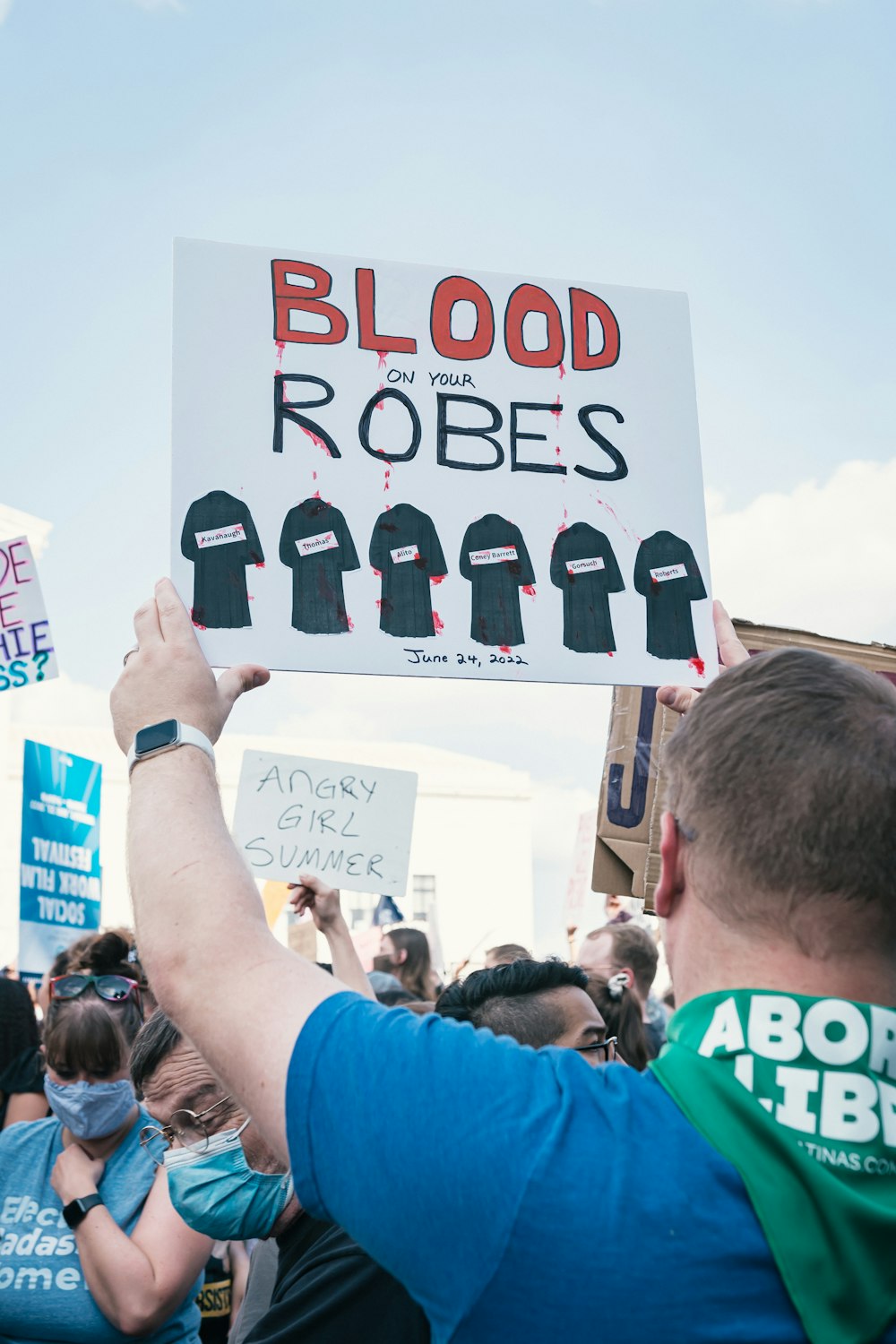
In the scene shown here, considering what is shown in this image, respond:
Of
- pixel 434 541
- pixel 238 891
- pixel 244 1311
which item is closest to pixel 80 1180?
pixel 244 1311

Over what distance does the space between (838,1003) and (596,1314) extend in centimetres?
35

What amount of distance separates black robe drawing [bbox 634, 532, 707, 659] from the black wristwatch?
2.15 meters

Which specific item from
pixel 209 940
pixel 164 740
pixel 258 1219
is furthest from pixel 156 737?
pixel 258 1219

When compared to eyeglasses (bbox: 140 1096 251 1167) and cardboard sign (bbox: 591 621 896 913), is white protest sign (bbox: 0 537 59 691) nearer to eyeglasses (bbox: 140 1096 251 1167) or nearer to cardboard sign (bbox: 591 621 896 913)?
eyeglasses (bbox: 140 1096 251 1167)

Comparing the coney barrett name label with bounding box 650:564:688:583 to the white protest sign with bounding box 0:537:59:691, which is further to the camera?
the white protest sign with bounding box 0:537:59:691

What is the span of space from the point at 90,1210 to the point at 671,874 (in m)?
2.57

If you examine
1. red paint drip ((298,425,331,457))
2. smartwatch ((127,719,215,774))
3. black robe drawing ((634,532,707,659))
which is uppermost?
red paint drip ((298,425,331,457))

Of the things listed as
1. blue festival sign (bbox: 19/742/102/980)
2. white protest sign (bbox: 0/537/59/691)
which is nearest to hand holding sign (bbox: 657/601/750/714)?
white protest sign (bbox: 0/537/59/691)

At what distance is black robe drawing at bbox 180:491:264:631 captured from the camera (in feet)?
7.04

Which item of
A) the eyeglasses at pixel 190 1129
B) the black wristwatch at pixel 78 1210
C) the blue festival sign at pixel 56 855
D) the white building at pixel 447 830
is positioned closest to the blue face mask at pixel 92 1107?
the black wristwatch at pixel 78 1210

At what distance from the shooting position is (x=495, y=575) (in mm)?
2396

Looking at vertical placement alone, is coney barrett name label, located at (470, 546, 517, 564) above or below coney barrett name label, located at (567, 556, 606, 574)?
above

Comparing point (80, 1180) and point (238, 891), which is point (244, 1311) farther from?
point (238, 891)

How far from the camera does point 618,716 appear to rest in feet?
10.2
